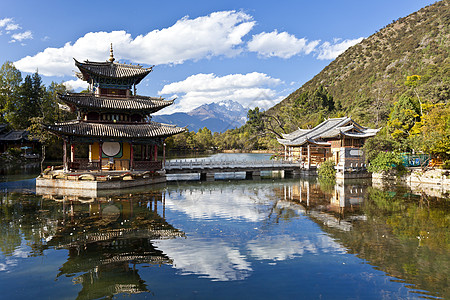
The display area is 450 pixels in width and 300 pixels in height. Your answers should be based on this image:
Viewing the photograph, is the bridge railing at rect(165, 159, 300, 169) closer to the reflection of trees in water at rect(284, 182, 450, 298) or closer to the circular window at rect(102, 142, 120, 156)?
the circular window at rect(102, 142, 120, 156)

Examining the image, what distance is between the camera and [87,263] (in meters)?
10.4

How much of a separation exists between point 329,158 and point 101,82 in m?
28.2

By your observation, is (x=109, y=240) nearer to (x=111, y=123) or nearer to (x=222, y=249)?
(x=222, y=249)

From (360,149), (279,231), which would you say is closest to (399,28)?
(360,149)

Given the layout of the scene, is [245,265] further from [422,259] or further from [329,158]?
[329,158]


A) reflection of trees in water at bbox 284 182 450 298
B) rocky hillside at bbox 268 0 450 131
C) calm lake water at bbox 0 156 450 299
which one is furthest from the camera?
rocky hillside at bbox 268 0 450 131

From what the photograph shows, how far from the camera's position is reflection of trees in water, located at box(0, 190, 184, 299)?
950 cm

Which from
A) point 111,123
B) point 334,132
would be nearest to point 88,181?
point 111,123

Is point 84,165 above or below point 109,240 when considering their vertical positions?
above

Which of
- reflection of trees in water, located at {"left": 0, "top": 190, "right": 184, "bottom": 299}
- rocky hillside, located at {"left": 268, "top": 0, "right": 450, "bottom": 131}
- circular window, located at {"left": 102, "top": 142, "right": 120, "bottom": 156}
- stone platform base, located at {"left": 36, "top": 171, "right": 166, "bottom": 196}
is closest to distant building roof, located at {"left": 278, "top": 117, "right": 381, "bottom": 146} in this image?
rocky hillside, located at {"left": 268, "top": 0, "right": 450, "bottom": 131}

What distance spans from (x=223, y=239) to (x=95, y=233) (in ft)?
19.1

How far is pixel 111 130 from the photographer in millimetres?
28922

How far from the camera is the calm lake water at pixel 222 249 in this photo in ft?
28.9

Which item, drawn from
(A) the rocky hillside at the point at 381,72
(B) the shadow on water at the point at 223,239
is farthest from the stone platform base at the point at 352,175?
(A) the rocky hillside at the point at 381,72
